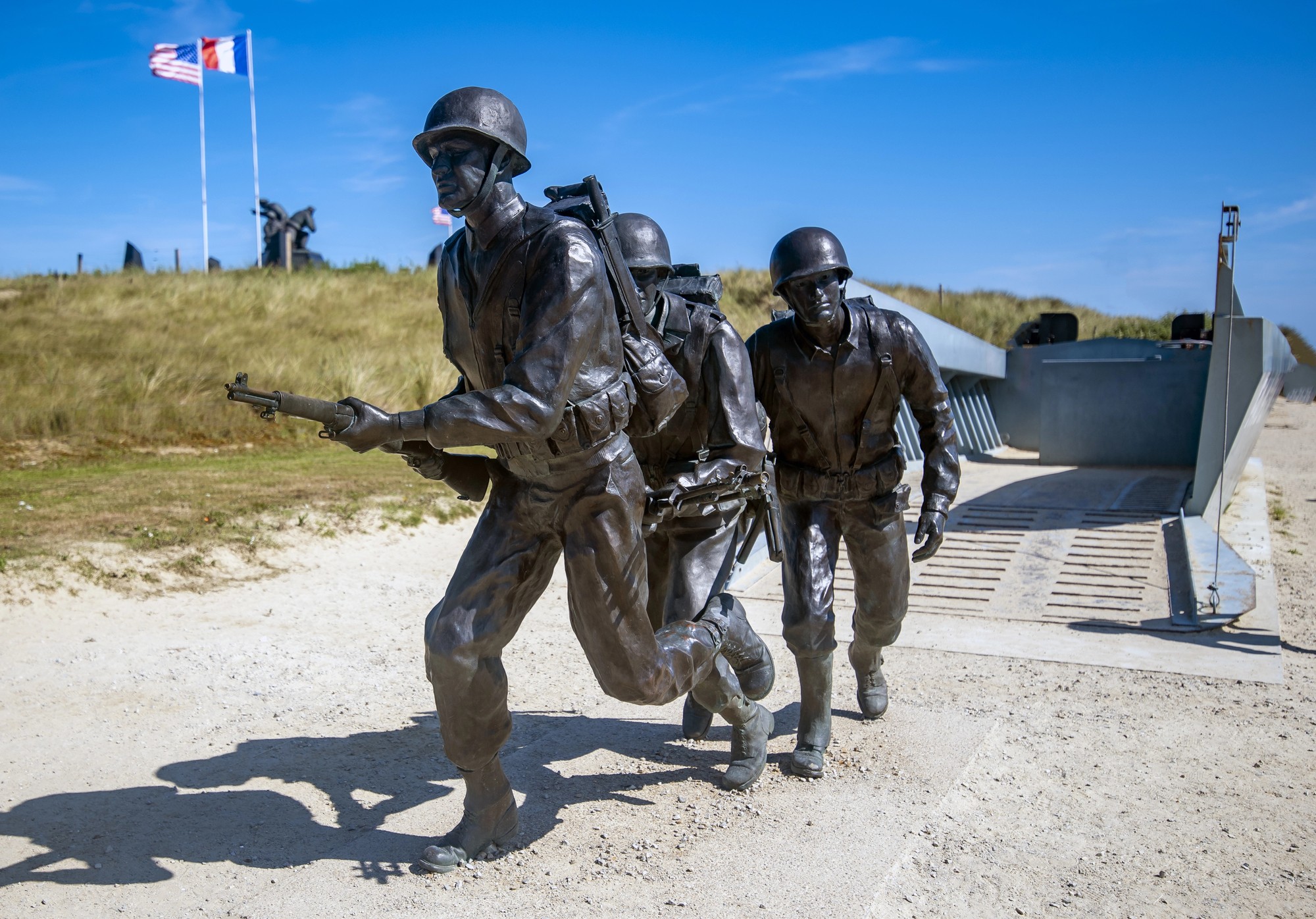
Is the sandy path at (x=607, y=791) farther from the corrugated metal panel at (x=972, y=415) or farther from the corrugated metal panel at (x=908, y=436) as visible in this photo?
the corrugated metal panel at (x=972, y=415)

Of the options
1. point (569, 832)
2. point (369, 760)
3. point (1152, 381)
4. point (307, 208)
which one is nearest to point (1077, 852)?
point (569, 832)

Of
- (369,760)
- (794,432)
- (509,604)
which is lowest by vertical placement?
(369,760)

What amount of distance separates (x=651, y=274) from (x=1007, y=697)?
9.45 ft

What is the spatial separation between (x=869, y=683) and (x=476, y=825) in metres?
2.30

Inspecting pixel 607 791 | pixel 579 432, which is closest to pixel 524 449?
pixel 579 432

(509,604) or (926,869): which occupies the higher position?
(509,604)

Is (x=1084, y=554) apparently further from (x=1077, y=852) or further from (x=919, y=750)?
(x=1077, y=852)

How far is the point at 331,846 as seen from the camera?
3883 millimetres

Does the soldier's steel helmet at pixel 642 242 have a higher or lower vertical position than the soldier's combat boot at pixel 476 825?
higher

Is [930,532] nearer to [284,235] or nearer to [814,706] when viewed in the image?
[814,706]

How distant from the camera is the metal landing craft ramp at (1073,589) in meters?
6.55

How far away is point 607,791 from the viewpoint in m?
4.45

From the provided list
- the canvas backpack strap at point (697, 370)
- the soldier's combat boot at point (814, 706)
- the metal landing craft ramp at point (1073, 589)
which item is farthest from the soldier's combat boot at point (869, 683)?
the metal landing craft ramp at point (1073, 589)

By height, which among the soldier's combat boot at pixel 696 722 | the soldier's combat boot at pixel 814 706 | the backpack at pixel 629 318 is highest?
the backpack at pixel 629 318
